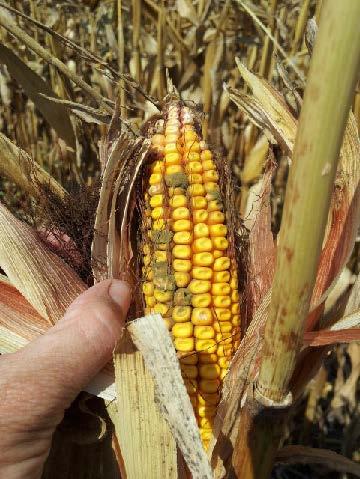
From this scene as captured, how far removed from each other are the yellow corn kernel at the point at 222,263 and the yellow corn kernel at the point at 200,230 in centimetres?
5

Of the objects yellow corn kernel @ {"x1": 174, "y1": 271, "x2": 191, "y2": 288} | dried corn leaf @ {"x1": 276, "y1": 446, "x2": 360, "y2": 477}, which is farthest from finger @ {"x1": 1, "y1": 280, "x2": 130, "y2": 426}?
dried corn leaf @ {"x1": 276, "y1": 446, "x2": 360, "y2": 477}

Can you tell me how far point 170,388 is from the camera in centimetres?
66

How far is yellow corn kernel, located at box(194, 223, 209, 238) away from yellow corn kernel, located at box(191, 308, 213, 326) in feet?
0.41

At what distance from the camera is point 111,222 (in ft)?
2.96

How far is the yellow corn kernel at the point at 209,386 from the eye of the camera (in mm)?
877

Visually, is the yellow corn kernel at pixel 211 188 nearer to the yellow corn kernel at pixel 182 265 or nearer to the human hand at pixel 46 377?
the yellow corn kernel at pixel 182 265

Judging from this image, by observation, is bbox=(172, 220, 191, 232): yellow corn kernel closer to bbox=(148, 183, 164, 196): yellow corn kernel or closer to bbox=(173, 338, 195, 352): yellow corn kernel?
bbox=(148, 183, 164, 196): yellow corn kernel

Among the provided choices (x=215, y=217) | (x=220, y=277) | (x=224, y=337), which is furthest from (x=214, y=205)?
(x=224, y=337)

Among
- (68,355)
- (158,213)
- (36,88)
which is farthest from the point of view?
(36,88)

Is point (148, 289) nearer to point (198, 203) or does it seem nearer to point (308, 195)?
point (198, 203)

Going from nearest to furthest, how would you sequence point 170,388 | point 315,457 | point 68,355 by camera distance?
point 170,388, point 68,355, point 315,457

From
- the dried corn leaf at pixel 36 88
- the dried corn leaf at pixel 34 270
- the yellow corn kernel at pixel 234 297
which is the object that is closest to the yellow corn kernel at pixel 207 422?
the yellow corn kernel at pixel 234 297

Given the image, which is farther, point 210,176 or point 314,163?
point 210,176

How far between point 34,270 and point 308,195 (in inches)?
22.7
